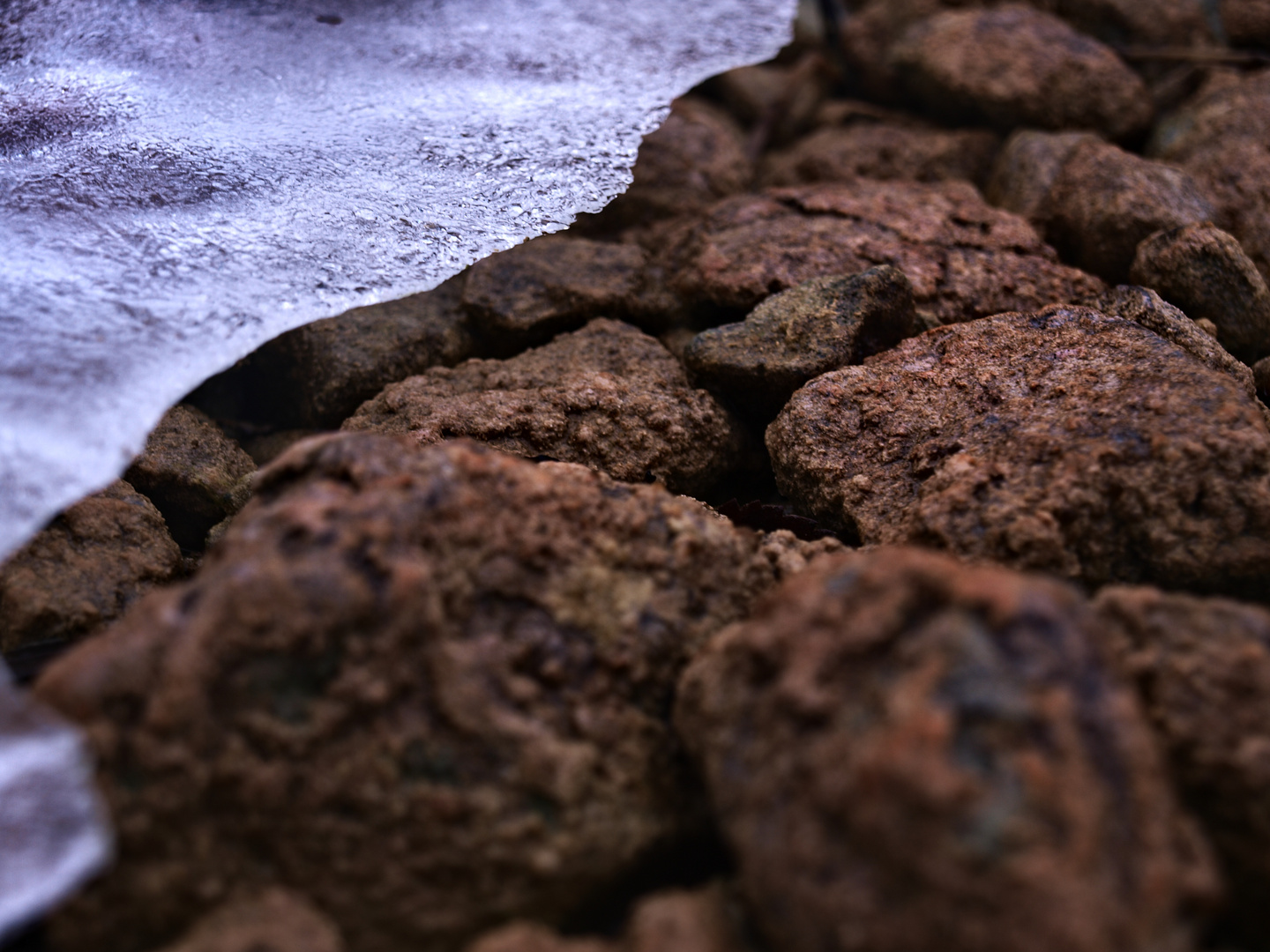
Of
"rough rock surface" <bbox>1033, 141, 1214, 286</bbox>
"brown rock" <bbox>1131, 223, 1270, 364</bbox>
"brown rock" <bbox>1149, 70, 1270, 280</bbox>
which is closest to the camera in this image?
"brown rock" <bbox>1131, 223, 1270, 364</bbox>

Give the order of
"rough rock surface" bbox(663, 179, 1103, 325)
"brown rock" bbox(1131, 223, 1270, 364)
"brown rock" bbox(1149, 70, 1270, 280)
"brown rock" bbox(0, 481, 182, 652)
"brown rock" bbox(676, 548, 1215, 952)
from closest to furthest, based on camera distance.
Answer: "brown rock" bbox(676, 548, 1215, 952), "brown rock" bbox(0, 481, 182, 652), "brown rock" bbox(1131, 223, 1270, 364), "rough rock surface" bbox(663, 179, 1103, 325), "brown rock" bbox(1149, 70, 1270, 280)

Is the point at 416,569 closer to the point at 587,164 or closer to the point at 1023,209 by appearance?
the point at 587,164

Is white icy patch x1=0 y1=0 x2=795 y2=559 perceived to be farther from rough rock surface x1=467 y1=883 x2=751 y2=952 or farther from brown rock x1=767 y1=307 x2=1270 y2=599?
rough rock surface x1=467 y1=883 x2=751 y2=952

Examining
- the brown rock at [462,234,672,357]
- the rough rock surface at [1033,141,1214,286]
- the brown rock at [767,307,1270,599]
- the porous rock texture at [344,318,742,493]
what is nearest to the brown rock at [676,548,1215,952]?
the brown rock at [767,307,1270,599]

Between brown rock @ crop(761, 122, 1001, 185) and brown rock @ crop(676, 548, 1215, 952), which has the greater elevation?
brown rock @ crop(761, 122, 1001, 185)

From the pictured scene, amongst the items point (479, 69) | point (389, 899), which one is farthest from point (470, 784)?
point (479, 69)

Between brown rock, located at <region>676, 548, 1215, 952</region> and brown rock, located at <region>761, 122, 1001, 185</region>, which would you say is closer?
brown rock, located at <region>676, 548, 1215, 952</region>
